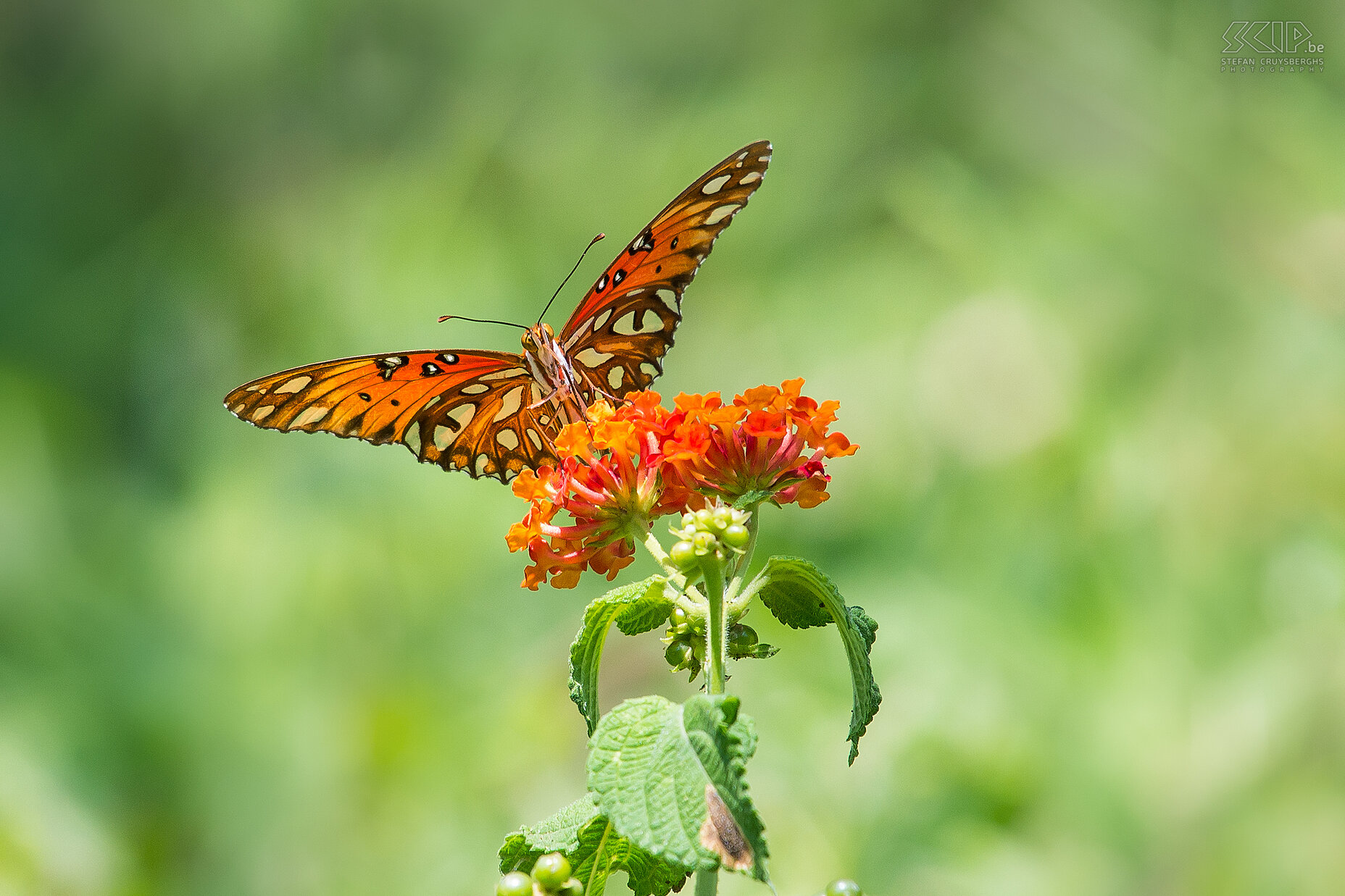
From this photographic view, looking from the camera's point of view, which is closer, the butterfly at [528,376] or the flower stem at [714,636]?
the flower stem at [714,636]

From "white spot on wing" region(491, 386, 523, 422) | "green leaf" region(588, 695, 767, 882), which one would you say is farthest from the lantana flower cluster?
"white spot on wing" region(491, 386, 523, 422)

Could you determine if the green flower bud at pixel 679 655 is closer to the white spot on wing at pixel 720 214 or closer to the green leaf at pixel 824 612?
the green leaf at pixel 824 612

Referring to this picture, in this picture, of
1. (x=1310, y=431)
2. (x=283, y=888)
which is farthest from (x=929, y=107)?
(x=283, y=888)

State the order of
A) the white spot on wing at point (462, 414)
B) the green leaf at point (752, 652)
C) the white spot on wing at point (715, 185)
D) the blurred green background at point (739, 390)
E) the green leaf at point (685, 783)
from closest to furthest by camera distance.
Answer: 1. the green leaf at point (685, 783)
2. the green leaf at point (752, 652)
3. the white spot on wing at point (715, 185)
4. the white spot on wing at point (462, 414)
5. the blurred green background at point (739, 390)

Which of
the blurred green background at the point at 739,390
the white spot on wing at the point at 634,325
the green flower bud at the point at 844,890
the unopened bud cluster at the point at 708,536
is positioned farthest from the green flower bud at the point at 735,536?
the blurred green background at the point at 739,390

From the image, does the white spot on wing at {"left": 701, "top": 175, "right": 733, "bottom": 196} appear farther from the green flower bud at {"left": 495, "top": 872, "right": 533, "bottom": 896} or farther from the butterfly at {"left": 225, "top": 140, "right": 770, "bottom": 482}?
the green flower bud at {"left": 495, "top": 872, "right": 533, "bottom": 896}

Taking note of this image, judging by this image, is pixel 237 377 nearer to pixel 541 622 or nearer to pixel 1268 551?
pixel 541 622
